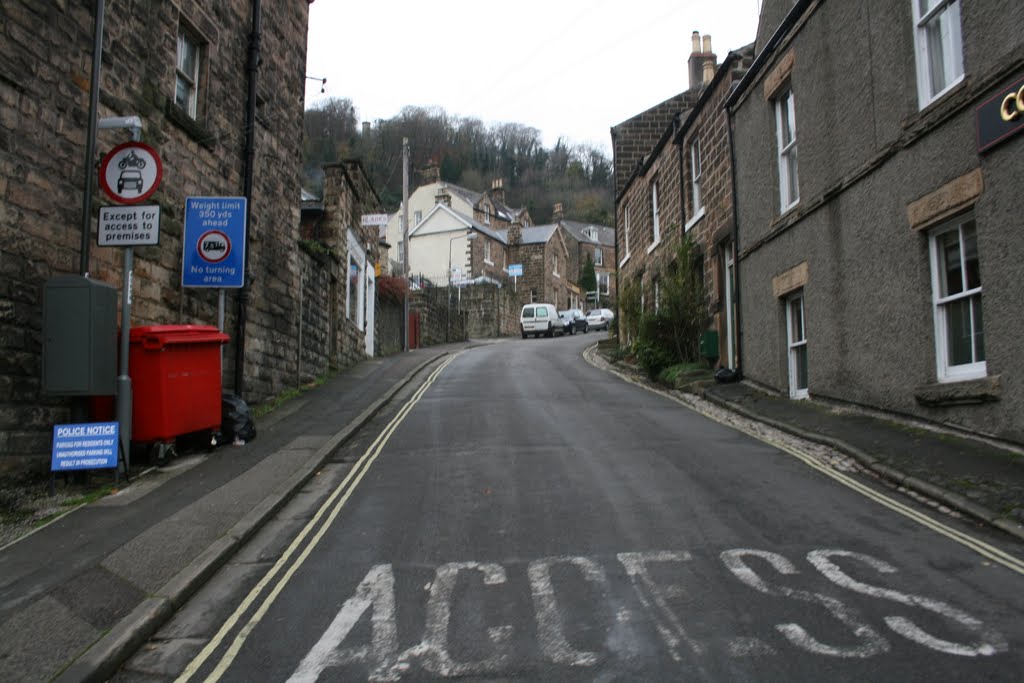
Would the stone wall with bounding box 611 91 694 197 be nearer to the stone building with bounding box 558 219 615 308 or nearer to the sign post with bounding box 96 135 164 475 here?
the sign post with bounding box 96 135 164 475

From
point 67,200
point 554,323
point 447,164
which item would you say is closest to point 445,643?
point 67,200

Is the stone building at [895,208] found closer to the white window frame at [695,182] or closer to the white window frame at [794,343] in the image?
the white window frame at [794,343]

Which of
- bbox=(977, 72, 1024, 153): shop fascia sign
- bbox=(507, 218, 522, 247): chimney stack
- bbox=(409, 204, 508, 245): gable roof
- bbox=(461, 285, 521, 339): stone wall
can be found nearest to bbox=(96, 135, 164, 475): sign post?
bbox=(977, 72, 1024, 153): shop fascia sign

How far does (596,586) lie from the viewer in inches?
186

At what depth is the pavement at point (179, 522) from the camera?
4117 millimetres

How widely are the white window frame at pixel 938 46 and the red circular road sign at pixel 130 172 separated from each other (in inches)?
331

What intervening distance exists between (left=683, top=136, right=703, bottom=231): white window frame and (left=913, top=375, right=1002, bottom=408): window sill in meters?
9.62

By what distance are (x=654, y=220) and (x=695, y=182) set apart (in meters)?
4.11

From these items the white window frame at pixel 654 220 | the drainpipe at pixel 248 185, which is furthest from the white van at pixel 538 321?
the drainpipe at pixel 248 185

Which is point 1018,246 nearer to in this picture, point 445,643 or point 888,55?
point 888,55

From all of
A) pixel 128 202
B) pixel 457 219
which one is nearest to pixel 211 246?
pixel 128 202

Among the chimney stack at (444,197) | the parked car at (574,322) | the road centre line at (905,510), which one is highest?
the chimney stack at (444,197)

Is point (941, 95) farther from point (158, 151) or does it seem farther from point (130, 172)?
point (158, 151)

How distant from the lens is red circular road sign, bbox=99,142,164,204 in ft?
24.9
